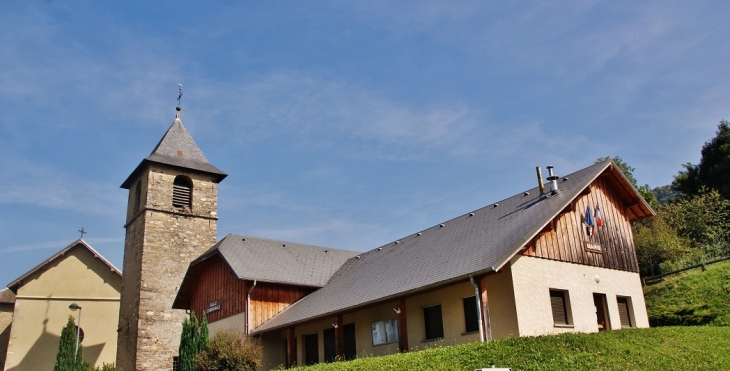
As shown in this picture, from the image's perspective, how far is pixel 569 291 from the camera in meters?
19.0

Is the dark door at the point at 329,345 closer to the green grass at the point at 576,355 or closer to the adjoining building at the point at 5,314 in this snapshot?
the green grass at the point at 576,355

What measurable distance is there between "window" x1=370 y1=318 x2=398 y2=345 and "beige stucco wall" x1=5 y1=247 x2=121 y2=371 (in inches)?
876

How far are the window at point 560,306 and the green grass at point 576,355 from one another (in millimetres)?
2080

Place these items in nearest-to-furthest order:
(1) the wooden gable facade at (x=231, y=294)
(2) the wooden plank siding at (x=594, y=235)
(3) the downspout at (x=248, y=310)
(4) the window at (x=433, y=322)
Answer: (2) the wooden plank siding at (x=594, y=235) → (4) the window at (x=433, y=322) → (3) the downspout at (x=248, y=310) → (1) the wooden gable facade at (x=231, y=294)

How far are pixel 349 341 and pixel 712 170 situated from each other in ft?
111

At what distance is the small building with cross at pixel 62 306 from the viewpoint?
35438 millimetres

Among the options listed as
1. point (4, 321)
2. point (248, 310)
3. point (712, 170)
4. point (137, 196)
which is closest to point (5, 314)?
point (4, 321)

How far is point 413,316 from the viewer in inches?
796

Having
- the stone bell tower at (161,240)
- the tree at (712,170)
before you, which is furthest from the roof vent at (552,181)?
the tree at (712,170)

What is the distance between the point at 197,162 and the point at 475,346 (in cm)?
2386

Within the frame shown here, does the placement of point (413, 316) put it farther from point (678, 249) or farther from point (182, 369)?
point (678, 249)

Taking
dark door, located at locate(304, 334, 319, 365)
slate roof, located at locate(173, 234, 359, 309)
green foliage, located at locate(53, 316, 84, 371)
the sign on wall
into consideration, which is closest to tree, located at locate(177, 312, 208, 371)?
slate roof, located at locate(173, 234, 359, 309)

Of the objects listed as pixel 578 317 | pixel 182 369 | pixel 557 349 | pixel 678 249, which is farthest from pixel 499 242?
pixel 678 249

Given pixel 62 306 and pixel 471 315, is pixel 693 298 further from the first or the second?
pixel 62 306
